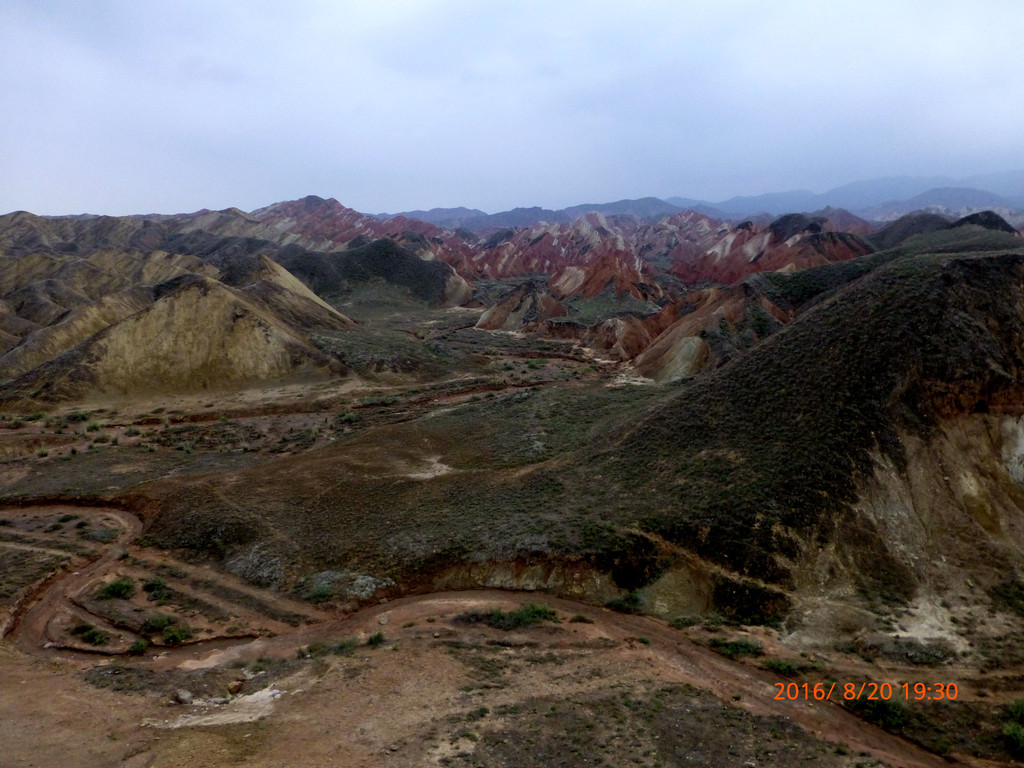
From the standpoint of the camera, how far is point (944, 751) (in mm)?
12211

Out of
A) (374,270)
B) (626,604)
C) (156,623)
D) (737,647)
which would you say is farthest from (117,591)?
(374,270)

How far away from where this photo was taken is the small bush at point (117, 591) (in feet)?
61.7

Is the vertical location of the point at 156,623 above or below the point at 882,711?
above

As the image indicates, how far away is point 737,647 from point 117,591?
1926 centimetres

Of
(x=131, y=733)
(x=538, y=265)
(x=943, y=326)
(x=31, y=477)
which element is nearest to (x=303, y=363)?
(x=31, y=477)

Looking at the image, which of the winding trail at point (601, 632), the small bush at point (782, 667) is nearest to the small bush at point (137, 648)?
the winding trail at point (601, 632)

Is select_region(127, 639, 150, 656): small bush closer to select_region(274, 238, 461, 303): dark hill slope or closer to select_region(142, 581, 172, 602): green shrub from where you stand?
select_region(142, 581, 172, 602): green shrub

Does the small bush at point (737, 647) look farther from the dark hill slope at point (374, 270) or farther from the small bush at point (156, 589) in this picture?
the dark hill slope at point (374, 270)
